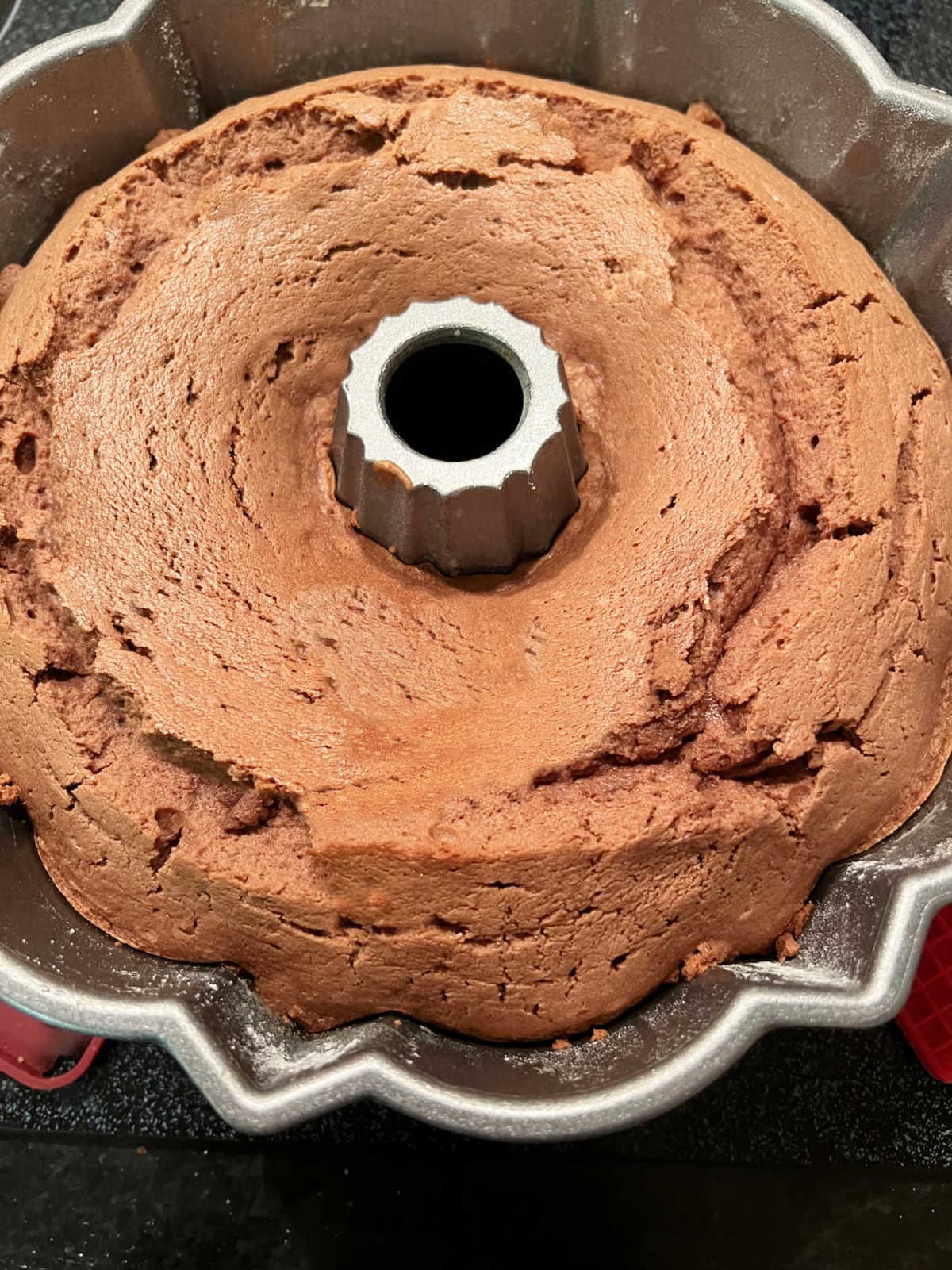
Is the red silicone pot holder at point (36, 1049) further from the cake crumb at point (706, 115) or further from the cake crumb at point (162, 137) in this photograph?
the cake crumb at point (706, 115)

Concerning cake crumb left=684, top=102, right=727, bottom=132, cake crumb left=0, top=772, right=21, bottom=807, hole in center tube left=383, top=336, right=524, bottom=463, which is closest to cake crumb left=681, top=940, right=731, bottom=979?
hole in center tube left=383, top=336, right=524, bottom=463

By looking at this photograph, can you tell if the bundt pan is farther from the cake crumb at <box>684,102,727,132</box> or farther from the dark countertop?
the dark countertop

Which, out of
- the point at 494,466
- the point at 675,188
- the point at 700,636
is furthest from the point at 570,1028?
the point at 675,188

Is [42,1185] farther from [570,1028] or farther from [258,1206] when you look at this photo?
[570,1028]

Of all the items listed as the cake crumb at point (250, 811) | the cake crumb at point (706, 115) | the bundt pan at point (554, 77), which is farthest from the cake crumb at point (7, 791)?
the cake crumb at point (706, 115)

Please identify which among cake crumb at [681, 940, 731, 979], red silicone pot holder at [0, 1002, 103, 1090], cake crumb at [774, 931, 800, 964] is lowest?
red silicone pot holder at [0, 1002, 103, 1090]

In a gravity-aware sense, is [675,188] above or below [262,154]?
above
